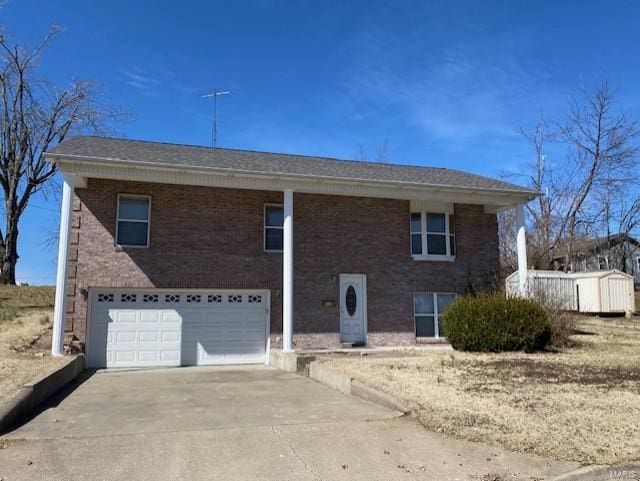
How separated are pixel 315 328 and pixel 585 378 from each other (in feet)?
26.3

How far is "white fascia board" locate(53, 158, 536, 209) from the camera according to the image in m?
13.8

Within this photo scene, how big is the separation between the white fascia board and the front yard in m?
4.29

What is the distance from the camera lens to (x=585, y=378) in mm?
9773

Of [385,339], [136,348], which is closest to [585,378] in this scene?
[385,339]

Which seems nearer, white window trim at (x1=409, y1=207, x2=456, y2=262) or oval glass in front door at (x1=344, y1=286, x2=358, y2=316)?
oval glass in front door at (x1=344, y1=286, x2=358, y2=316)

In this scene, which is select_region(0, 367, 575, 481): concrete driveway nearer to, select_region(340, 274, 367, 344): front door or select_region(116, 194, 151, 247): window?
select_region(116, 194, 151, 247): window

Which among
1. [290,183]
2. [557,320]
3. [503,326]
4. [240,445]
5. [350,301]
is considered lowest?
[240,445]

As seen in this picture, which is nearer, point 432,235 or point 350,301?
point 350,301

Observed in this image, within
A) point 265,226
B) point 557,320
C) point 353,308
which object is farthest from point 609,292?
point 265,226

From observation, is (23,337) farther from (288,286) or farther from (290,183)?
(290,183)

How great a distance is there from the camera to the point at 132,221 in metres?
15.2

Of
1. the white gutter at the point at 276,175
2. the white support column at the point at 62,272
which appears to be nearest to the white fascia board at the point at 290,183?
the white gutter at the point at 276,175

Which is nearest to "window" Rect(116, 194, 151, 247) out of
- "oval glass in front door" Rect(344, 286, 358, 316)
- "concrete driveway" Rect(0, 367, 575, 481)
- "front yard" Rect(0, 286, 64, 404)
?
"front yard" Rect(0, 286, 64, 404)

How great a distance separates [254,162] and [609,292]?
15896 mm
